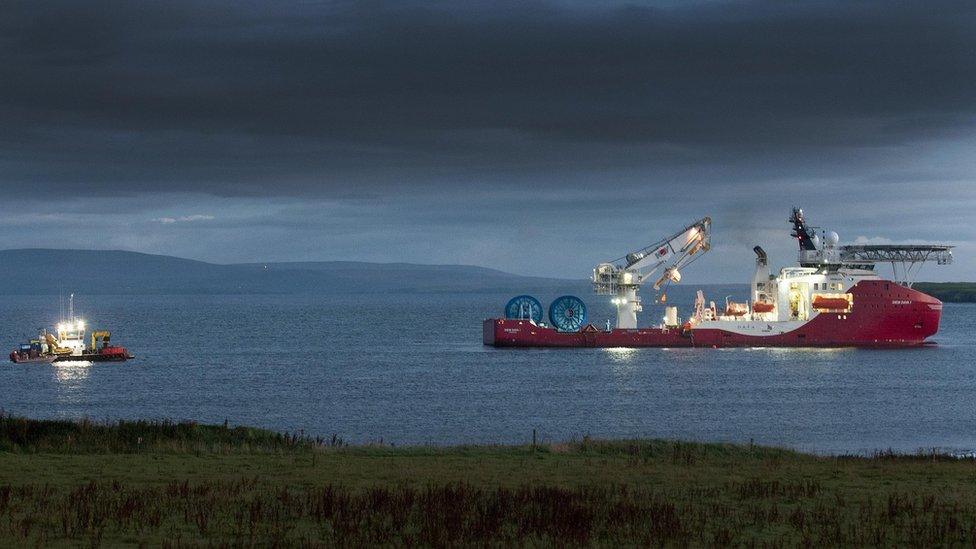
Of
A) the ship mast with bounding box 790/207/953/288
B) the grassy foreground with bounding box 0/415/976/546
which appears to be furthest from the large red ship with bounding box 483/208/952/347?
the grassy foreground with bounding box 0/415/976/546

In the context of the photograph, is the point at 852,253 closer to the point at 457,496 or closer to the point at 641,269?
the point at 641,269

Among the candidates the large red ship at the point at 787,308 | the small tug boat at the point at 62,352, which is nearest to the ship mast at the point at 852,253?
the large red ship at the point at 787,308

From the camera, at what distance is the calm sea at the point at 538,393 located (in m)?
50.9

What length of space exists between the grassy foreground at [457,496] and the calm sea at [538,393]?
14805 mm

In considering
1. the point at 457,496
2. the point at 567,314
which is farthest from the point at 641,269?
the point at 457,496

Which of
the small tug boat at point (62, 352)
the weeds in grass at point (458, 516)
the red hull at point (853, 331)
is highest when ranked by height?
the red hull at point (853, 331)

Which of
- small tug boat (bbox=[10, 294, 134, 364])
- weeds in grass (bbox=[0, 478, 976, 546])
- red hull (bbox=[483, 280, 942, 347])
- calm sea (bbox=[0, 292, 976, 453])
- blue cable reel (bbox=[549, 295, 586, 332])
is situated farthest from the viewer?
blue cable reel (bbox=[549, 295, 586, 332])

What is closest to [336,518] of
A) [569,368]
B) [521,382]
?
[521,382]

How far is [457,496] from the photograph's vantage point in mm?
22844

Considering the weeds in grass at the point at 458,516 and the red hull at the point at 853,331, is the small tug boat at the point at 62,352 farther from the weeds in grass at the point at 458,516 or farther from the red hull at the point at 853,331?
the weeds in grass at the point at 458,516

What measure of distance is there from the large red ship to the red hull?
81 mm

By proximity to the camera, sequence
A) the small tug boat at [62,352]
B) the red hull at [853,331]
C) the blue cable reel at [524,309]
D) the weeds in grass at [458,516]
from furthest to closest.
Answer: the blue cable reel at [524,309] → the red hull at [853,331] → the small tug boat at [62,352] → the weeds in grass at [458,516]

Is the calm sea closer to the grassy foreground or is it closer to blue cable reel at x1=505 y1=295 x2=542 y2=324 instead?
blue cable reel at x1=505 y1=295 x2=542 y2=324

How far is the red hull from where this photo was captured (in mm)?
96188
